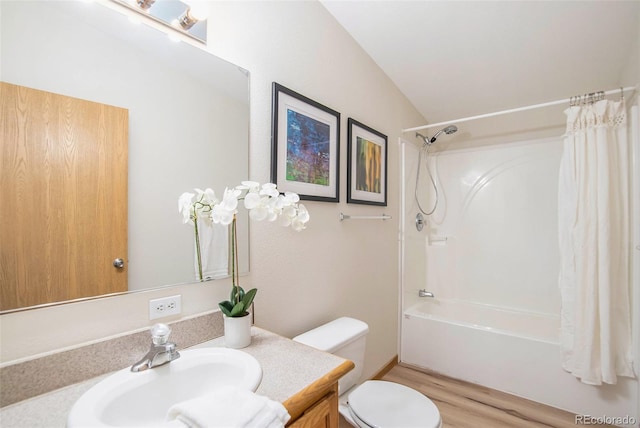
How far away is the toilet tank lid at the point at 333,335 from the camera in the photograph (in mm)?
1406

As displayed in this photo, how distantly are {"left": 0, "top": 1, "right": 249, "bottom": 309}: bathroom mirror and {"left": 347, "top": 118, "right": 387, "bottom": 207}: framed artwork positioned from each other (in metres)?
0.85

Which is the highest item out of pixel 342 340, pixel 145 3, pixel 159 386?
pixel 145 3

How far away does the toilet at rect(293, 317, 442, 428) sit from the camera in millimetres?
1266

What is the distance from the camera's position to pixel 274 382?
814mm

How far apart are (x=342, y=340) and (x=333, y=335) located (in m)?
0.06

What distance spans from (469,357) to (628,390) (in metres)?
0.89

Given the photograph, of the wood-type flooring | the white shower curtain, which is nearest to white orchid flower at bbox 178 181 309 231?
the wood-type flooring

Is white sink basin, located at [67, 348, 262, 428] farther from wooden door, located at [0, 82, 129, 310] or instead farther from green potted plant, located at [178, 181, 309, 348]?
wooden door, located at [0, 82, 129, 310]

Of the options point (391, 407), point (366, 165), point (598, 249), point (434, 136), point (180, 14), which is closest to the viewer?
point (180, 14)

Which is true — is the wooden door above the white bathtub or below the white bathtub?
above

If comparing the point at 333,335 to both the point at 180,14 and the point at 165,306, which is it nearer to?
the point at 165,306

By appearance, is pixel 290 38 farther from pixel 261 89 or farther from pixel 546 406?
pixel 546 406

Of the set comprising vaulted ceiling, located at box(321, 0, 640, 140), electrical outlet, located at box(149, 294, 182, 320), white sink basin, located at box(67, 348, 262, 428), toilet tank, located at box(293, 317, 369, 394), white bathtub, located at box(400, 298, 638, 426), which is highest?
vaulted ceiling, located at box(321, 0, 640, 140)

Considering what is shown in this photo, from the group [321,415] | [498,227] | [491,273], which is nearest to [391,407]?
[321,415]
